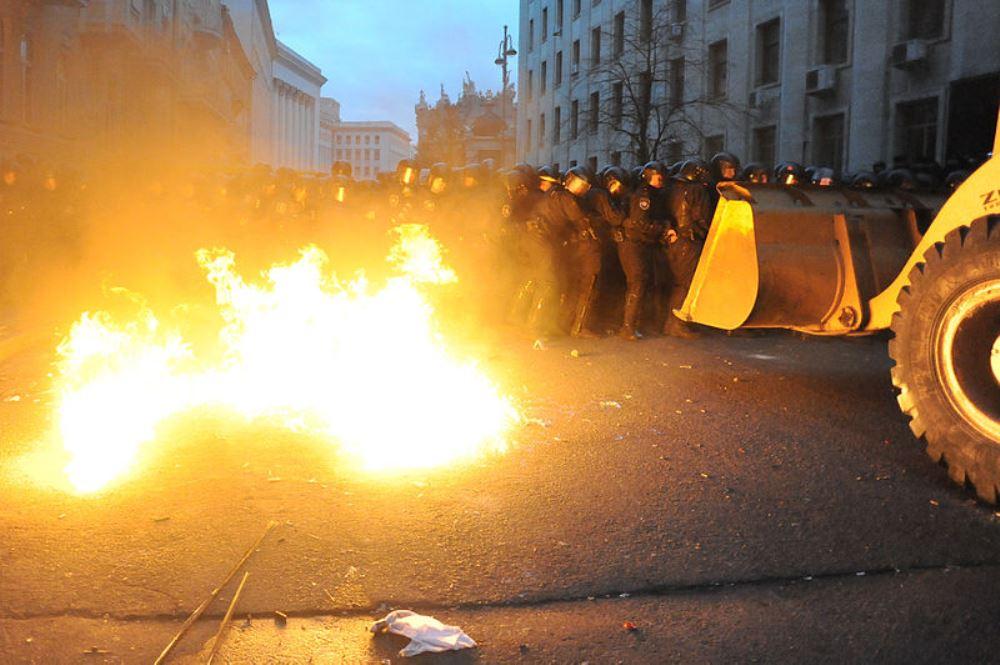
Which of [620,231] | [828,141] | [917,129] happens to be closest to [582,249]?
[620,231]

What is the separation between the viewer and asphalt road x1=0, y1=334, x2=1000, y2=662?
3.25 m

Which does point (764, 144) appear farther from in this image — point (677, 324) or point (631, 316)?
point (631, 316)

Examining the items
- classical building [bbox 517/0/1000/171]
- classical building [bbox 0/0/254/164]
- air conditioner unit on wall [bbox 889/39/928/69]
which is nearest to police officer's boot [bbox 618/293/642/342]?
classical building [bbox 517/0/1000/171]

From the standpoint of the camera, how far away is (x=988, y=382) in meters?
4.82

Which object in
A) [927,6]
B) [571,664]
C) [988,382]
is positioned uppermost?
[927,6]

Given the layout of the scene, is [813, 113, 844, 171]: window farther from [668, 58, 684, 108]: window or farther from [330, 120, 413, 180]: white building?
[330, 120, 413, 180]: white building

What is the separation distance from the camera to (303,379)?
27.2ft

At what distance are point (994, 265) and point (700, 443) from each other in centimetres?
220

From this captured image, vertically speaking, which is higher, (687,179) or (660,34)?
(660,34)

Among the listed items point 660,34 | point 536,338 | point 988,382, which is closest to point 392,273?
point 536,338

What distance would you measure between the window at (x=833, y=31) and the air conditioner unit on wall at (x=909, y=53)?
2862mm

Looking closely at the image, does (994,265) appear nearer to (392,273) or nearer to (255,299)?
(255,299)

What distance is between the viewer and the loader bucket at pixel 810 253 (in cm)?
695

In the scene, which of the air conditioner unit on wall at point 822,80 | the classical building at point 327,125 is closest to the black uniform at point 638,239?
the air conditioner unit on wall at point 822,80
